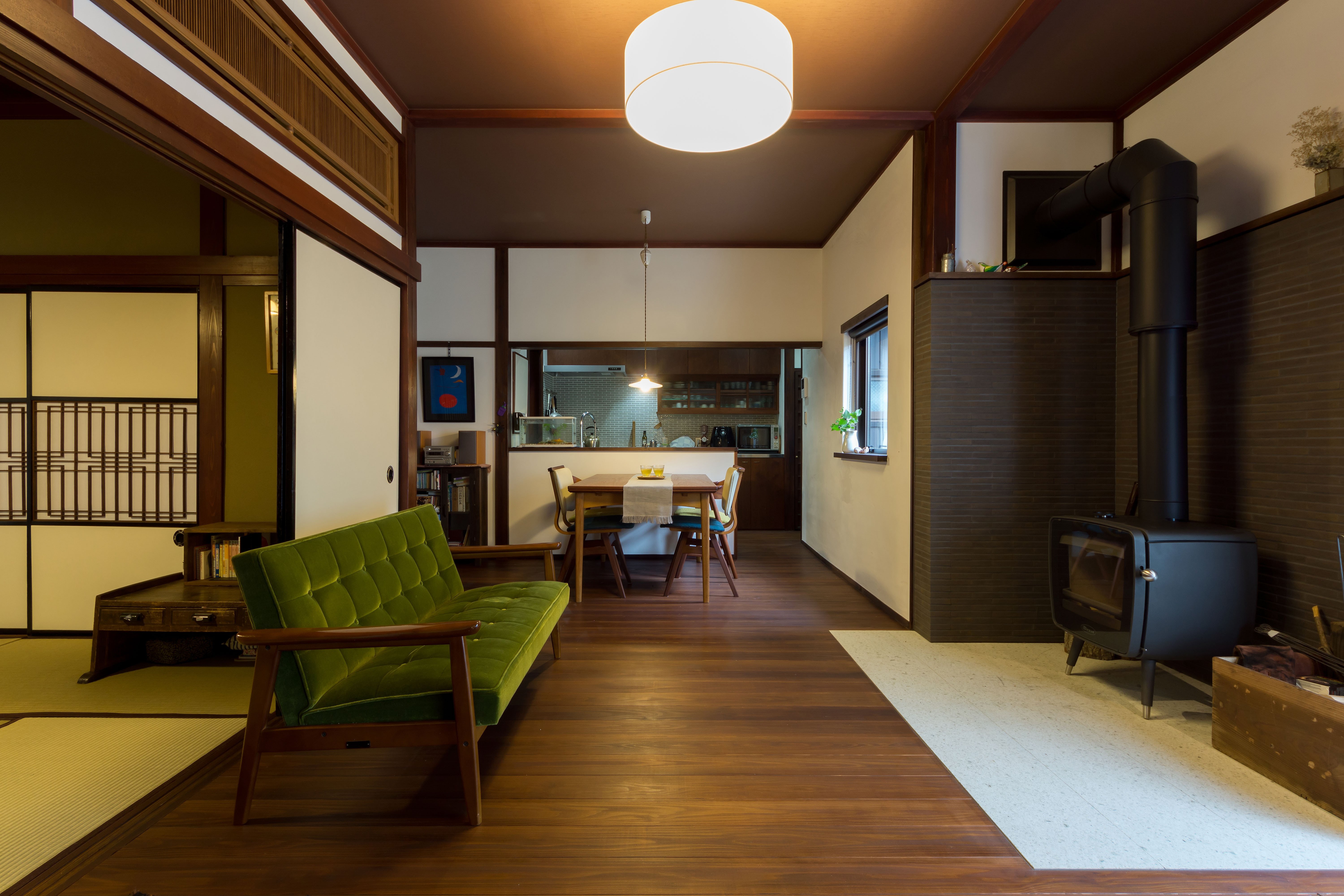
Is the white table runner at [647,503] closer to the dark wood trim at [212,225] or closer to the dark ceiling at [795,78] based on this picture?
the dark ceiling at [795,78]

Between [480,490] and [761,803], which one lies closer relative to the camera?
[761,803]

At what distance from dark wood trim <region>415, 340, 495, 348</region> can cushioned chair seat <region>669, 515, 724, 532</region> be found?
8.34 feet

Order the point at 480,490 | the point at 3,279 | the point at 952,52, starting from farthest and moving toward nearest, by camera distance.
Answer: the point at 480,490 → the point at 3,279 → the point at 952,52

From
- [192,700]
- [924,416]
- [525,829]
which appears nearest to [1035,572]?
[924,416]

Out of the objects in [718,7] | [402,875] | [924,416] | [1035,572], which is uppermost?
[718,7]

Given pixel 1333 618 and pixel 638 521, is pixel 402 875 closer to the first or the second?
pixel 638 521

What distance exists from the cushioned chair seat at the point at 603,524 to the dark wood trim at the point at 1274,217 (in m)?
3.56

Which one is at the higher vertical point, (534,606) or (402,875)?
(534,606)

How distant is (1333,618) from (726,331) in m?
4.33

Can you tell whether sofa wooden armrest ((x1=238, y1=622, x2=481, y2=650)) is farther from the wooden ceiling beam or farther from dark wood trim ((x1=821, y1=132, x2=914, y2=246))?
dark wood trim ((x1=821, y1=132, x2=914, y2=246))

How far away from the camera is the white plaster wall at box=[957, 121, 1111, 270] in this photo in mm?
3469

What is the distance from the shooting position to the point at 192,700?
8.43 ft

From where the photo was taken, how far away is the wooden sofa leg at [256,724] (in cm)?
171

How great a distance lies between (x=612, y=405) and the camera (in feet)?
30.2
